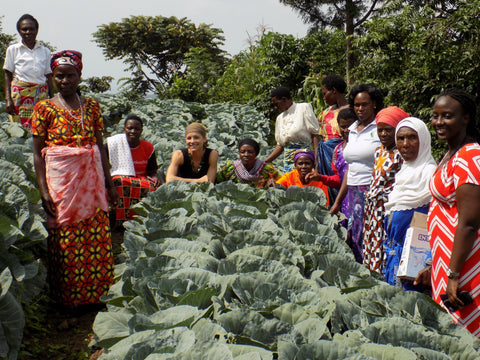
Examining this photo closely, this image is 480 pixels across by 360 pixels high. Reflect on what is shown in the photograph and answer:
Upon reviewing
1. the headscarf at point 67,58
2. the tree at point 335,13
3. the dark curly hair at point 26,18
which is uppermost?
the tree at point 335,13

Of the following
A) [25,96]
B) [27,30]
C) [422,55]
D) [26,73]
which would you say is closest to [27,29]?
[27,30]

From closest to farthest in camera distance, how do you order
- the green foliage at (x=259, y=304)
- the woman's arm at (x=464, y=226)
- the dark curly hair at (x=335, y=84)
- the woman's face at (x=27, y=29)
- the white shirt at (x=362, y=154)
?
1. the green foliage at (x=259, y=304)
2. the woman's arm at (x=464, y=226)
3. the white shirt at (x=362, y=154)
4. the dark curly hair at (x=335, y=84)
5. the woman's face at (x=27, y=29)

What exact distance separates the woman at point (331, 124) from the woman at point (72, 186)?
2.34m

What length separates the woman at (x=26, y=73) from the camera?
560 cm

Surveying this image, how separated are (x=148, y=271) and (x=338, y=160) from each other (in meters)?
2.72

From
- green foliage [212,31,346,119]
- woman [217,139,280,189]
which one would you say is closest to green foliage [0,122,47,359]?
woman [217,139,280,189]

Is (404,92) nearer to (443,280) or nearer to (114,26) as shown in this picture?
(443,280)

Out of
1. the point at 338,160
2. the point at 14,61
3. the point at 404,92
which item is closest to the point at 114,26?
the point at 404,92

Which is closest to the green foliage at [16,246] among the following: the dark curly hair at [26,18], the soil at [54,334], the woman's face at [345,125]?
the soil at [54,334]

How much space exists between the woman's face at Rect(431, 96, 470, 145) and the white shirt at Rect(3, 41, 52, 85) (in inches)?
189

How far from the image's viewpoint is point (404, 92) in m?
10.9

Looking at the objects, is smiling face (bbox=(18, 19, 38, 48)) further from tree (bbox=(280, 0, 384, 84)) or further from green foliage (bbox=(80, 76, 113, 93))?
green foliage (bbox=(80, 76, 113, 93))

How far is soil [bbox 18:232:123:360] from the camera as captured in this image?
322 centimetres

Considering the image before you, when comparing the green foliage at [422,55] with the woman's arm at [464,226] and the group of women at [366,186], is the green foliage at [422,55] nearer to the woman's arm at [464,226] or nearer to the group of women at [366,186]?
the group of women at [366,186]
